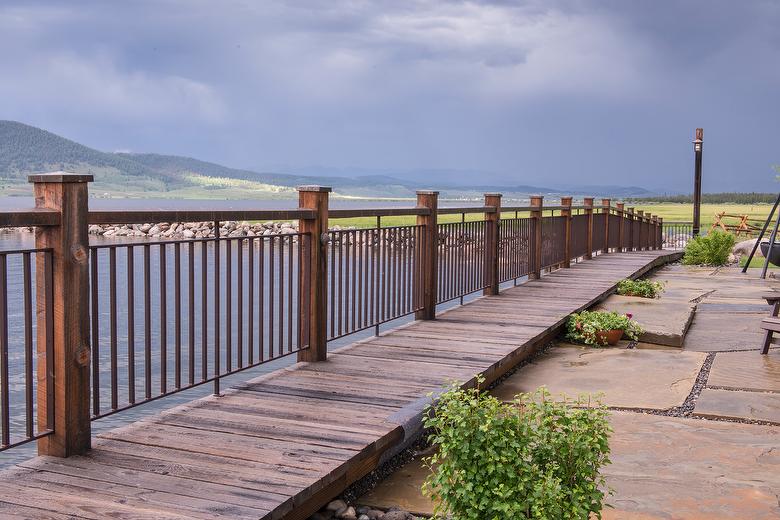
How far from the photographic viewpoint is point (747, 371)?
6.77 meters

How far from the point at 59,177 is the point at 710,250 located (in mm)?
18873

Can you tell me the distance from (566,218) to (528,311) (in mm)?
5489

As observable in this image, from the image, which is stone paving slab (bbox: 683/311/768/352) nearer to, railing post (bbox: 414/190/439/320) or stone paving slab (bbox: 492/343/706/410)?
stone paving slab (bbox: 492/343/706/410)

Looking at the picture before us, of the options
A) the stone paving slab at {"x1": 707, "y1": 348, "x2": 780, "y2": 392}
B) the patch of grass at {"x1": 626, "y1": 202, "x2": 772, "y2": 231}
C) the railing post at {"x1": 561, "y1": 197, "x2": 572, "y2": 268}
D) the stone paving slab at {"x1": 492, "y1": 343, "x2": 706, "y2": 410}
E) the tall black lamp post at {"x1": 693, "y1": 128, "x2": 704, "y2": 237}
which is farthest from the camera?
the patch of grass at {"x1": 626, "y1": 202, "x2": 772, "y2": 231}

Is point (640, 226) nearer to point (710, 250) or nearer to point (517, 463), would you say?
point (710, 250)

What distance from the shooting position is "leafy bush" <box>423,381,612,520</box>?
9.02 feet

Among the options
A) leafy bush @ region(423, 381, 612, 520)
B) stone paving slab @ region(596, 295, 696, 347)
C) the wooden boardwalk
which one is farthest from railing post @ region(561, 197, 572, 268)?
leafy bush @ region(423, 381, 612, 520)

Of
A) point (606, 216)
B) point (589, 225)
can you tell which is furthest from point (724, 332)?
point (606, 216)

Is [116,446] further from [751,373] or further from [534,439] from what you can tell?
[751,373]

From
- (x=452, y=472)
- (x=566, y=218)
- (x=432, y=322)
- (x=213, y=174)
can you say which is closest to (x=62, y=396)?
(x=452, y=472)

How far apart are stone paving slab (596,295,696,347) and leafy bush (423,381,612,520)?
559 cm

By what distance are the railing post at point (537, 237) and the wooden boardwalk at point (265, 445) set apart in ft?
17.2

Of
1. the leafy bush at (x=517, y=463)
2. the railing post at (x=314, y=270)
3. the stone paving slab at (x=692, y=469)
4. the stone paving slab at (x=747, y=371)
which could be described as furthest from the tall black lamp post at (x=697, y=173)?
the leafy bush at (x=517, y=463)

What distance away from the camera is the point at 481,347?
6.47 metres
